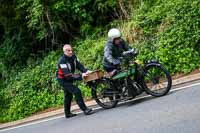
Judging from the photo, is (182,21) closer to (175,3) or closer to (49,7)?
(175,3)

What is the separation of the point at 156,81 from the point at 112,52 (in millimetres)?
1293

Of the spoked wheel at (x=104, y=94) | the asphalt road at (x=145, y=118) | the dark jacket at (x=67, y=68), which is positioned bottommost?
the asphalt road at (x=145, y=118)

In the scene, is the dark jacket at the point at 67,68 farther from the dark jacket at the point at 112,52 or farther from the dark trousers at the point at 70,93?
the dark jacket at the point at 112,52

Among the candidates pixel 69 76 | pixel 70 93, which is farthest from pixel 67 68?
pixel 70 93

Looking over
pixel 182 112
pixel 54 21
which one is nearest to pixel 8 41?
pixel 54 21

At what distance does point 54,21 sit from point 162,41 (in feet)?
20.3

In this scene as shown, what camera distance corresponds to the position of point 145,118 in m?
9.52

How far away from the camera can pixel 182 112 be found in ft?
29.8

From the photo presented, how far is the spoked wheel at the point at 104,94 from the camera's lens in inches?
471

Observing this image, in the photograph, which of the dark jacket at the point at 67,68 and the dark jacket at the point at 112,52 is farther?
the dark jacket at the point at 67,68

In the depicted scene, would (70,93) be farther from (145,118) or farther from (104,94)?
(145,118)

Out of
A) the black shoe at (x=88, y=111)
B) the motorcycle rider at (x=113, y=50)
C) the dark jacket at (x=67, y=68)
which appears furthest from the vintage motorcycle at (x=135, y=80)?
the dark jacket at (x=67, y=68)

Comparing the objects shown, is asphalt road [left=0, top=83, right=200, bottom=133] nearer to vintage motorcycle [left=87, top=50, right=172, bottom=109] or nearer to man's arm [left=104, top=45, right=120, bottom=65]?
vintage motorcycle [left=87, top=50, right=172, bottom=109]

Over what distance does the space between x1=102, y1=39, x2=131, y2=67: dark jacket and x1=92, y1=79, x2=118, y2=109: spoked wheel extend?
542 mm
